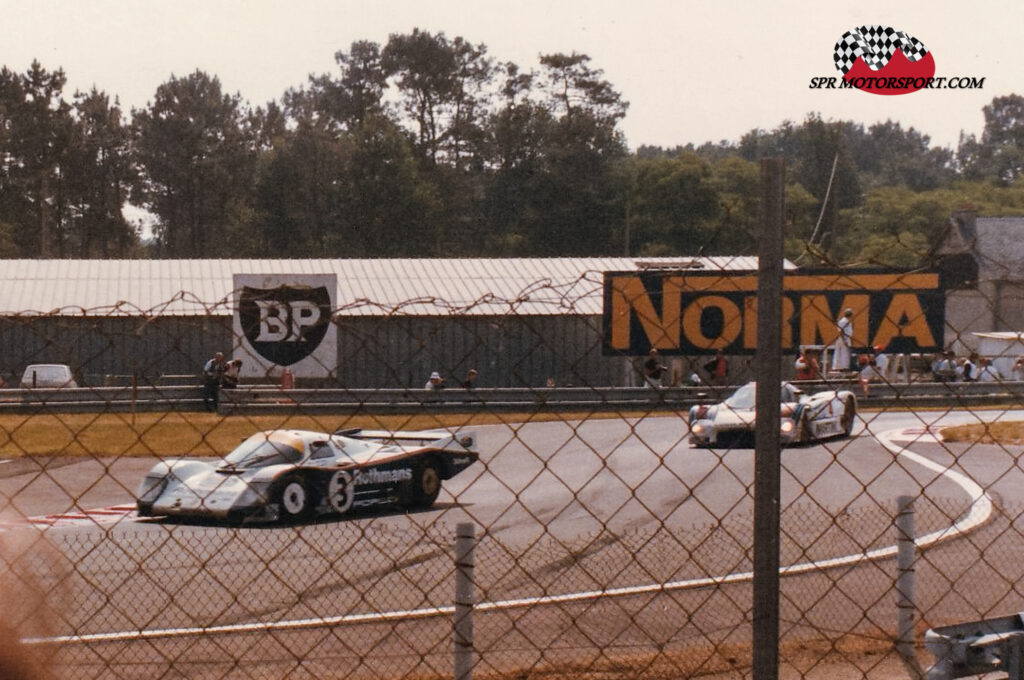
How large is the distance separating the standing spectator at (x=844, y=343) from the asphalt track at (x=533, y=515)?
0.27m

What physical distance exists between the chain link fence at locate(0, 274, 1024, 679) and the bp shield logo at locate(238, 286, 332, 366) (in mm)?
111

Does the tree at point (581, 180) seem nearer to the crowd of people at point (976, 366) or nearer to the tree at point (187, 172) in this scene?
the tree at point (187, 172)

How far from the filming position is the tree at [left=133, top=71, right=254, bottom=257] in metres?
72.2

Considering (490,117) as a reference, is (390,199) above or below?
below

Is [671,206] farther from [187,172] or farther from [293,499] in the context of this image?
[293,499]

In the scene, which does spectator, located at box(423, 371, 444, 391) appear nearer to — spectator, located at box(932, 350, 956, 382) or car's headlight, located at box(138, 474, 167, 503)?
spectator, located at box(932, 350, 956, 382)

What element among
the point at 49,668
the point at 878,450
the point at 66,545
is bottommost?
the point at 878,450

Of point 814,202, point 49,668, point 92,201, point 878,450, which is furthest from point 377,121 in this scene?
point 49,668

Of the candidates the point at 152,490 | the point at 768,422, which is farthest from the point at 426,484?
the point at 768,422

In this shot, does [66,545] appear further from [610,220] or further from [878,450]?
[610,220]

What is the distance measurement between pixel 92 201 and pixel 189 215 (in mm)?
5679

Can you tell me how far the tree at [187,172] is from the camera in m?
72.2

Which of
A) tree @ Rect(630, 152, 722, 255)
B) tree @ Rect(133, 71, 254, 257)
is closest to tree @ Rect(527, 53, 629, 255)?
tree @ Rect(630, 152, 722, 255)

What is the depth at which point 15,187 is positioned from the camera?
213 feet
